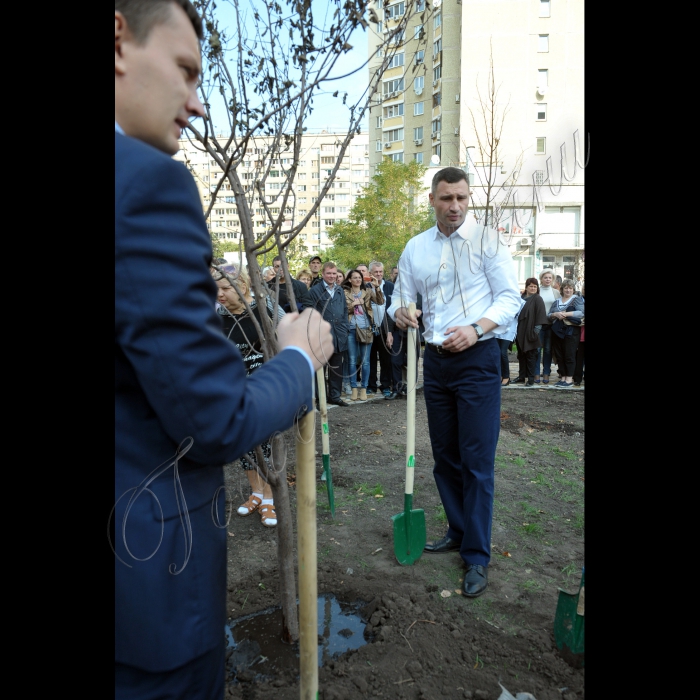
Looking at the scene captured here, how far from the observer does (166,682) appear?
1.16 m

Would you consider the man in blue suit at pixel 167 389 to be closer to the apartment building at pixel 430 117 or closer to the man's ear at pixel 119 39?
the man's ear at pixel 119 39

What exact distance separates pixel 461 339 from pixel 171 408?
2.51 m

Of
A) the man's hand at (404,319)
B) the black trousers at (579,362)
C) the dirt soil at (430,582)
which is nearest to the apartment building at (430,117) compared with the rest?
the black trousers at (579,362)

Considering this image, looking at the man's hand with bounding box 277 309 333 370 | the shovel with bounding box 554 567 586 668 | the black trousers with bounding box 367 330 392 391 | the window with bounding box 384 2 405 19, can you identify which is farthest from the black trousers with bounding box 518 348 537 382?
the man's hand with bounding box 277 309 333 370

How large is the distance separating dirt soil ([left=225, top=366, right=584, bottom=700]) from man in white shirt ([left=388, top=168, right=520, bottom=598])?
296 millimetres

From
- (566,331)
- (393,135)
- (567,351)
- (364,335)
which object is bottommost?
(567,351)

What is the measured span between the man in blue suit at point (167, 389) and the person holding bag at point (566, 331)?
10.3 metres

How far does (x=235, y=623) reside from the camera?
305 centimetres

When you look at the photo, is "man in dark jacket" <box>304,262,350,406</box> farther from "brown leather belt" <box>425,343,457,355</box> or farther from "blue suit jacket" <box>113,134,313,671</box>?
"blue suit jacket" <box>113,134,313,671</box>

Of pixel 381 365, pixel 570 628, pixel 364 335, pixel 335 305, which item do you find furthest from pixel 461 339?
pixel 381 365

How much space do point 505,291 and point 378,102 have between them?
1.31m

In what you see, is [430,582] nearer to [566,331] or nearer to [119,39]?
[119,39]
